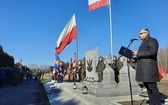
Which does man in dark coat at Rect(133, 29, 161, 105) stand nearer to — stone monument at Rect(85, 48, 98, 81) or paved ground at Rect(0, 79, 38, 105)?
paved ground at Rect(0, 79, 38, 105)

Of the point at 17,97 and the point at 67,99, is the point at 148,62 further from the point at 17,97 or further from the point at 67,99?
the point at 17,97

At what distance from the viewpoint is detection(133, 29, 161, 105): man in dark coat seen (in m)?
6.31

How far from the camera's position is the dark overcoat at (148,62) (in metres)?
6.33

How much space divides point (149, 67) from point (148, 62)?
4.4 inches

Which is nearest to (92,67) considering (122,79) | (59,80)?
(122,79)

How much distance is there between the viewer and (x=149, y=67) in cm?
639

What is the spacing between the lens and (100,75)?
56.1 feet

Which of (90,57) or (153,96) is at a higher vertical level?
(90,57)

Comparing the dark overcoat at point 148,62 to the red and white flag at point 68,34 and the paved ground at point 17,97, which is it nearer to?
the paved ground at point 17,97

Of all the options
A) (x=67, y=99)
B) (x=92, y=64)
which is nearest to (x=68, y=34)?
(x=92, y=64)

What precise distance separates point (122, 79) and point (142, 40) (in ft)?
21.0

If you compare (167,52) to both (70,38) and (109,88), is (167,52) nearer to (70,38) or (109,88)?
(70,38)

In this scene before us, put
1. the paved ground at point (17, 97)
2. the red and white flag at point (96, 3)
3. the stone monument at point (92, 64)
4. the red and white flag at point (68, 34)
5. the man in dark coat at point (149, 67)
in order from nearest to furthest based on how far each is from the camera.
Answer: the man in dark coat at point (149, 67) → the paved ground at point (17, 97) → the stone monument at point (92, 64) → the red and white flag at point (96, 3) → the red and white flag at point (68, 34)

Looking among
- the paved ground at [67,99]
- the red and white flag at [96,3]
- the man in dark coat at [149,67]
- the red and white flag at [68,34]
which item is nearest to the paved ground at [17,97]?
the paved ground at [67,99]
